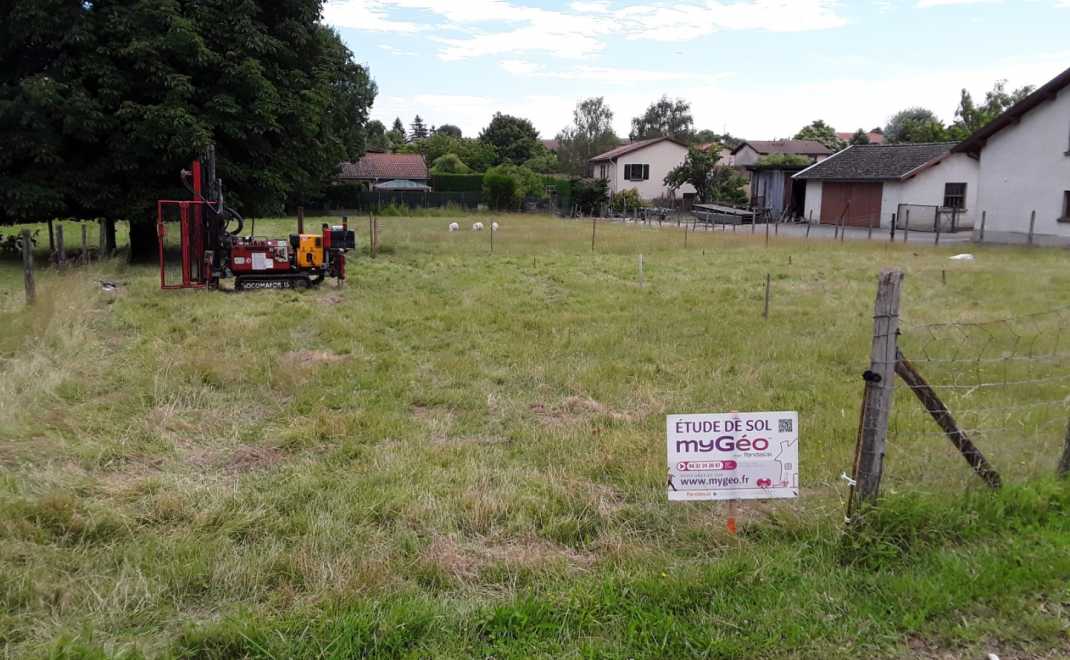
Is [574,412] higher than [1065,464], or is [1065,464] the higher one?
[1065,464]

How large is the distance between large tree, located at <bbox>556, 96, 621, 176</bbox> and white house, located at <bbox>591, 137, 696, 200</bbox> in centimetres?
1986

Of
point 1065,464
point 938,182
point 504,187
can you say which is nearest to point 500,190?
point 504,187

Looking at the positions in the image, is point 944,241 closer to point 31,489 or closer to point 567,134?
point 31,489

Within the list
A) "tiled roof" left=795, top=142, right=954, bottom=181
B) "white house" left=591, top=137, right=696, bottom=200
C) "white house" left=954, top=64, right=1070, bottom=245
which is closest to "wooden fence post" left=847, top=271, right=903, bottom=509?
"white house" left=954, top=64, right=1070, bottom=245

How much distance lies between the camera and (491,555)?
4691mm

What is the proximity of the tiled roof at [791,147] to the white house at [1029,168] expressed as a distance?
36.3 m

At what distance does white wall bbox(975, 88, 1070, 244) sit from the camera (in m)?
27.3

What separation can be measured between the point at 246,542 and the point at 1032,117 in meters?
31.1

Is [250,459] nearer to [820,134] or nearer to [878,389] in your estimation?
[878,389]

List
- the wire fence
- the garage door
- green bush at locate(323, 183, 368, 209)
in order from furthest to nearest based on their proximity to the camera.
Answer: green bush at locate(323, 183, 368, 209), the garage door, the wire fence

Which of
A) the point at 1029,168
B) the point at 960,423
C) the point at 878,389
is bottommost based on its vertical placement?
the point at 960,423

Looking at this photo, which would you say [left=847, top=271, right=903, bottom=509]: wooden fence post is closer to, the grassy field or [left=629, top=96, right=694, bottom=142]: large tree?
the grassy field

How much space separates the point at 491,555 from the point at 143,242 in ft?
63.5

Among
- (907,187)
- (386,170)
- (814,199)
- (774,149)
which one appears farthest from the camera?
(774,149)
